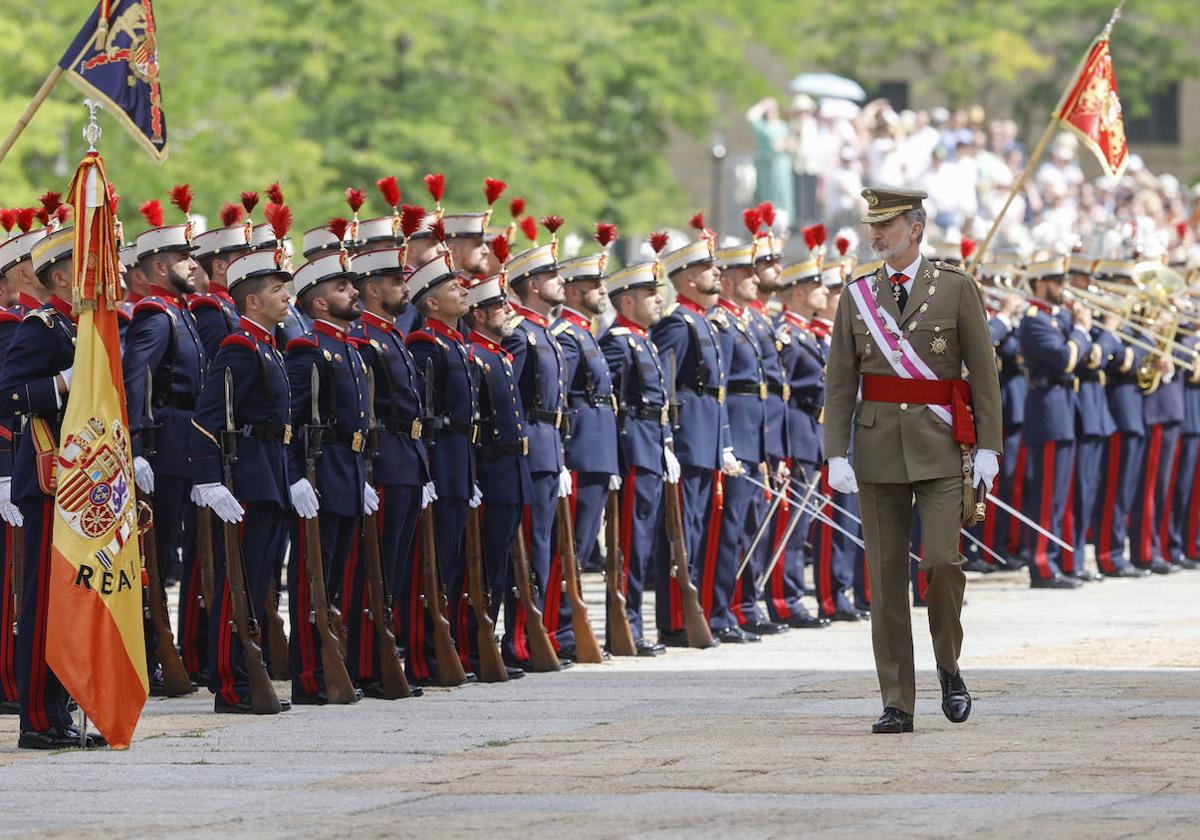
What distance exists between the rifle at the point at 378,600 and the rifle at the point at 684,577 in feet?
8.41

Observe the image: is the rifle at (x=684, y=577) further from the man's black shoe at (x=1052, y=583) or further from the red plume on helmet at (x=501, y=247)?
the man's black shoe at (x=1052, y=583)

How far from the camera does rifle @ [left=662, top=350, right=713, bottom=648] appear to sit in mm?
→ 14367

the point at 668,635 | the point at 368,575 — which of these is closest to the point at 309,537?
the point at 368,575

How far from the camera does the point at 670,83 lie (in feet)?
116

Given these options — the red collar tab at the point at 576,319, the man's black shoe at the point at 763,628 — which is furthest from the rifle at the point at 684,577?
the man's black shoe at the point at 763,628

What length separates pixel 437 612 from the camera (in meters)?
12.5

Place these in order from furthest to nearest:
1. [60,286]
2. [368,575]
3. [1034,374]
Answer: [1034,374]
[368,575]
[60,286]

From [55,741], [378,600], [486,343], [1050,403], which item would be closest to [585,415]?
[486,343]

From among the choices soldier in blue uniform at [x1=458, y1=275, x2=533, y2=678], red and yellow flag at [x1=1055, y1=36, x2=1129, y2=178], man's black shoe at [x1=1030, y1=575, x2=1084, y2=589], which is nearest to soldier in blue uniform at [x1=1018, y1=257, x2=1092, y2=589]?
man's black shoe at [x1=1030, y1=575, x2=1084, y2=589]

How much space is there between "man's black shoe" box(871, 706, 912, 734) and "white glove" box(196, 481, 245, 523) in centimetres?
280

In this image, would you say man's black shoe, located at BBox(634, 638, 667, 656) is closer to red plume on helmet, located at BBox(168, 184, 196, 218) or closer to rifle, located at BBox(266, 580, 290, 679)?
rifle, located at BBox(266, 580, 290, 679)

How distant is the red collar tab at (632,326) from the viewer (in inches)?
569

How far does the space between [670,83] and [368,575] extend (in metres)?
23.8

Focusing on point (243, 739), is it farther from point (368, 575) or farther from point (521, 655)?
point (521, 655)
